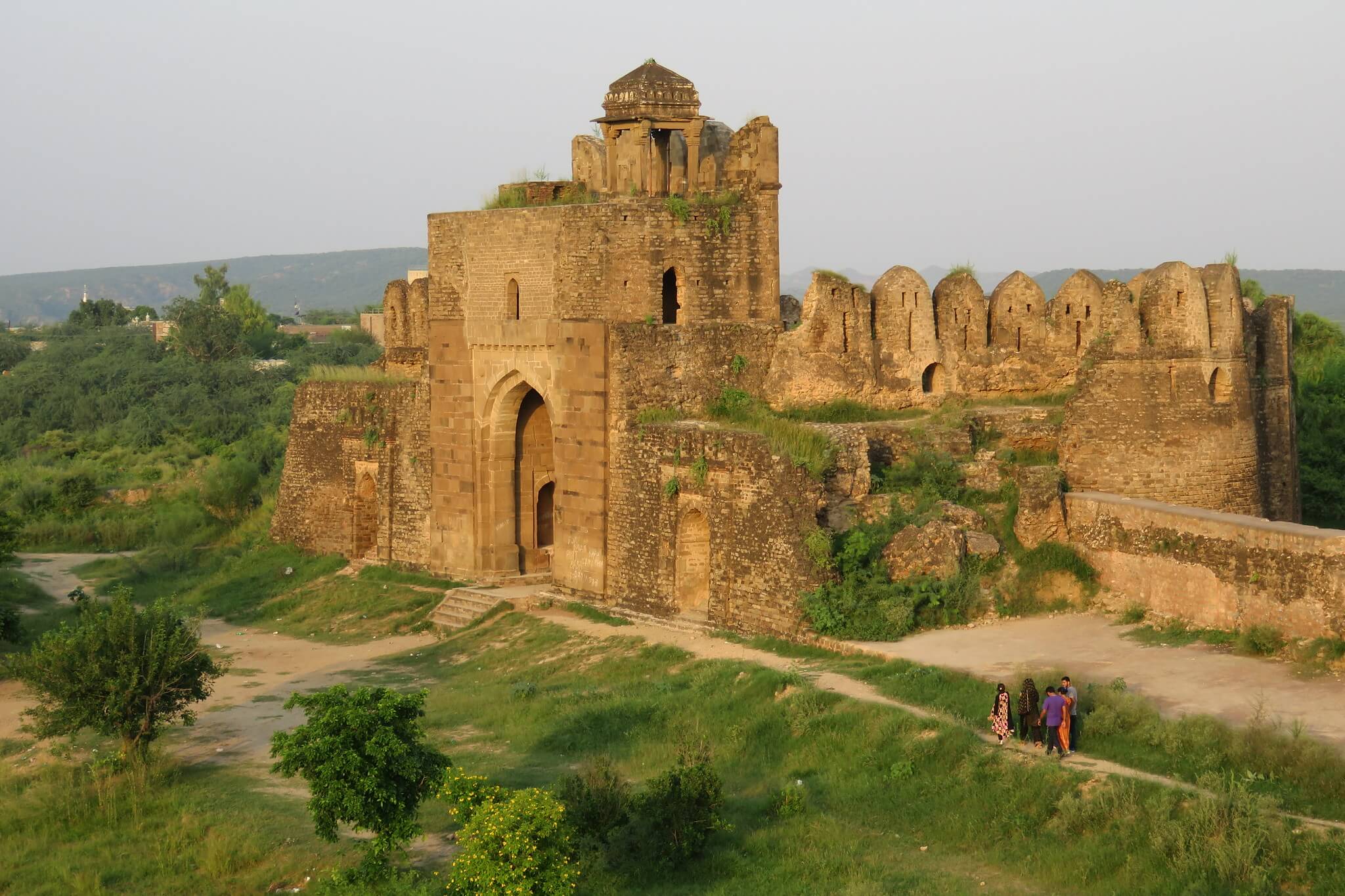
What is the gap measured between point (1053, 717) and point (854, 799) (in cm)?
164

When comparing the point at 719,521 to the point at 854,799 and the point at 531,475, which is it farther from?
the point at 854,799

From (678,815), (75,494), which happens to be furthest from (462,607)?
(75,494)

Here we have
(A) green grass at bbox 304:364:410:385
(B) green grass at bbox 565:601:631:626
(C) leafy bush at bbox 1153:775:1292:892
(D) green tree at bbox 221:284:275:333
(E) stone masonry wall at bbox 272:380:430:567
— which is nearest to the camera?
(C) leafy bush at bbox 1153:775:1292:892

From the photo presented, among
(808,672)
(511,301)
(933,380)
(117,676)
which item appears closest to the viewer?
(117,676)

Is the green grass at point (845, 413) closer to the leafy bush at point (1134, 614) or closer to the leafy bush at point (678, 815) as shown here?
the leafy bush at point (1134, 614)

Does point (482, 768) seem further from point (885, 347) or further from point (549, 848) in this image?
point (885, 347)

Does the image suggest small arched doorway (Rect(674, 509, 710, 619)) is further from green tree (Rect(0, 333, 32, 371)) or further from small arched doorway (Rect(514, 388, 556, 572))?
green tree (Rect(0, 333, 32, 371))

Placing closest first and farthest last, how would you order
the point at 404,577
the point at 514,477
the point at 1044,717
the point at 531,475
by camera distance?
the point at 1044,717
the point at 514,477
the point at 531,475
the point at 404,577

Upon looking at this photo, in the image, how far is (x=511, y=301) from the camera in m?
19.9

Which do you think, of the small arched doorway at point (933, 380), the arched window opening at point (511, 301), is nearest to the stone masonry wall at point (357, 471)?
the arched window opening at point (511, 301)

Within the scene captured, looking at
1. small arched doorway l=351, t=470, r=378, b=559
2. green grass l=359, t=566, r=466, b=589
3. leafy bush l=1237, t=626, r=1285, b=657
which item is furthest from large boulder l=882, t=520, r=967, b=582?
small arched doorway l=351, t=470, r=378, b=559

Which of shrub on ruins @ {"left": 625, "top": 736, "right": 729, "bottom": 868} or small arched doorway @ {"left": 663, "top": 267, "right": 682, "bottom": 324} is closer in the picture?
shrub on ruins @ {"left": 625, "top": 736, "right": 729, "bottom": 868}

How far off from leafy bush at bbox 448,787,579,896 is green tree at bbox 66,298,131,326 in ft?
217

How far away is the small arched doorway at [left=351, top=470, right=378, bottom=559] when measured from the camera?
22672mm
